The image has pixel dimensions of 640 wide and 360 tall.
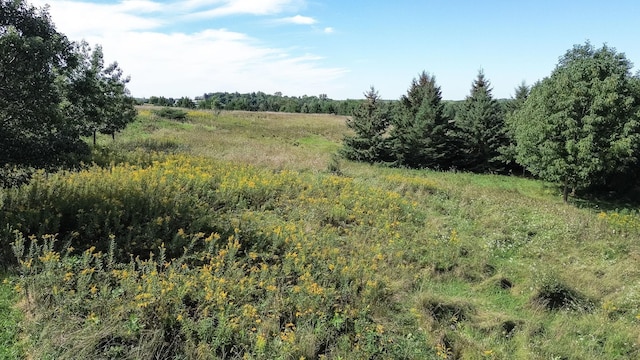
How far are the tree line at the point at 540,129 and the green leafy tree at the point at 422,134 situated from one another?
0.07 m

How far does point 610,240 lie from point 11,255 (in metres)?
13.7

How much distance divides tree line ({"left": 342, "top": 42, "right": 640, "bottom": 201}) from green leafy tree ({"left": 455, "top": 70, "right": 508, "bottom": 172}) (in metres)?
0.07

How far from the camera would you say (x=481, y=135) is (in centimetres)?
2894

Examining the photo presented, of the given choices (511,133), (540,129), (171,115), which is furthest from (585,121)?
(171,115)

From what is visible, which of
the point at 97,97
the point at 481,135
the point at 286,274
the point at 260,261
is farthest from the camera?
the point at 481,135

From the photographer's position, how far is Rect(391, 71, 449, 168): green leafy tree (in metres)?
26.8

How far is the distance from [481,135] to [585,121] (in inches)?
433

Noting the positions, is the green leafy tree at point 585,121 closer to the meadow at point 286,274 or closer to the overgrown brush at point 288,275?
the meadow at point 286,274

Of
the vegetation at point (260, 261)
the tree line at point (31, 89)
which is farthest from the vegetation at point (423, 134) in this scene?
the tree line at point (31, 89)

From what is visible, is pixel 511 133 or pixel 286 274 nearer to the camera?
pixel 286 274

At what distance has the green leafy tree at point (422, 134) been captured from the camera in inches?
1053

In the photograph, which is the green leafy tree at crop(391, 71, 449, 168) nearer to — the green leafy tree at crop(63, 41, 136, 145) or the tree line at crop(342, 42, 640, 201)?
the tree line at crop(342, 42, 640, 201)

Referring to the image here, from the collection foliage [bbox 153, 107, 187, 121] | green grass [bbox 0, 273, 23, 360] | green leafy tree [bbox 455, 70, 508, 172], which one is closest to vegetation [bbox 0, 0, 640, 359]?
green grass [bbox 0, 273, 23, 360]

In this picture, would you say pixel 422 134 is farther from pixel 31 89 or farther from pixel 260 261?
pixel 31 89
